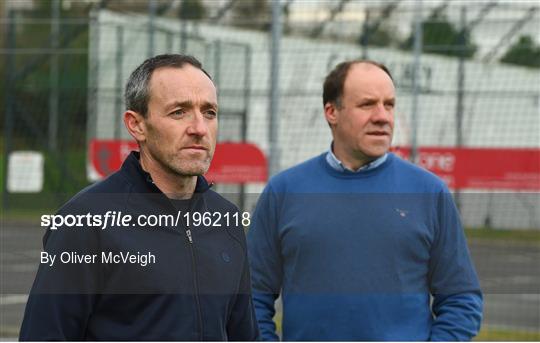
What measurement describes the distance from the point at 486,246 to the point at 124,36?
478 centimetres

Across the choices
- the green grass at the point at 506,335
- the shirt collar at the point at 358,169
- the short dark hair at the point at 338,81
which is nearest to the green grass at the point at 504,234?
the green grass at the point at 506,335

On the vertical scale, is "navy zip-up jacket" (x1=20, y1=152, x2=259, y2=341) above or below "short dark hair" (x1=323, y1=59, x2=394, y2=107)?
below

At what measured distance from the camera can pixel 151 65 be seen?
9.28ft

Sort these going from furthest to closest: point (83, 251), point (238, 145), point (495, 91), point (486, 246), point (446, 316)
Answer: point (495, 91) < point (486, 246) < point (238, 145) < point (446, 316) < point (83, 251)

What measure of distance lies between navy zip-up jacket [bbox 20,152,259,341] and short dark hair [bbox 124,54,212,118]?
Result: 0.42 feet

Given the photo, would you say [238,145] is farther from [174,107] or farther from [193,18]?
[174,107]

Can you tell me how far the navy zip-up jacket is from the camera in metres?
2.62

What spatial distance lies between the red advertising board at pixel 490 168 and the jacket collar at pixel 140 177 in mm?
6740

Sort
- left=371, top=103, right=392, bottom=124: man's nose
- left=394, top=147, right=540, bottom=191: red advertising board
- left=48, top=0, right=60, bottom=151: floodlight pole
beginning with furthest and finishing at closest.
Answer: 1. left=48, top=0, right=60, bottom=151: floodlight pole
2. left=394, top=147, right=540, bottom=191: red advertising board
3. left=371, top=103, right=392, bottom=124: man's nose

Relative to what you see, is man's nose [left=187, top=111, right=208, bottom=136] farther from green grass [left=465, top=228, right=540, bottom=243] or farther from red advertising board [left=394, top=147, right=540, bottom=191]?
green grass [left=465, top=228, right=540, bottom=243]

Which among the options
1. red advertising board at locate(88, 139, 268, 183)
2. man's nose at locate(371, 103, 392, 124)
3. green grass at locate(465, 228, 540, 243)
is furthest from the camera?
green grass at locate(465, 228, 540, 243)

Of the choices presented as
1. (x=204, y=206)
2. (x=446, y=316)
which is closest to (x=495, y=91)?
(x=446, y=316)

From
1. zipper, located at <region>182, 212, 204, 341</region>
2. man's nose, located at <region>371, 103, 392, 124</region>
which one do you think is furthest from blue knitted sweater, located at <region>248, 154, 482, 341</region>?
zipper, located at <region>182, 212, 204, 341</region>

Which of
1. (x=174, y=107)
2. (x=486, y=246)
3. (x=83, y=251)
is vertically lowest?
(x=486, y=246)
